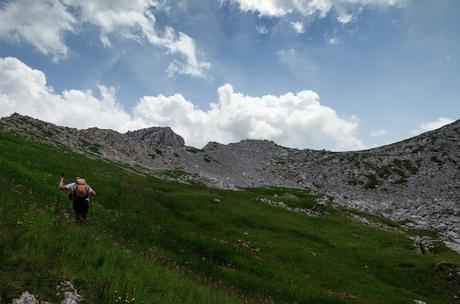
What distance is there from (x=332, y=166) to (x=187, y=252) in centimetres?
11863

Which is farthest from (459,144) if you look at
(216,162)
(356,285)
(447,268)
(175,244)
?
(175,244)

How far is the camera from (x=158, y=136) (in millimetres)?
175625

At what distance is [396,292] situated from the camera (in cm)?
3105

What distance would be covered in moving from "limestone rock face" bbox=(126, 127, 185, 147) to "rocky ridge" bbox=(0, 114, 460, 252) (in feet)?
73.1

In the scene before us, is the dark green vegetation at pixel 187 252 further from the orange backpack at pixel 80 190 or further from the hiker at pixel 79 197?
the orange backpack at pixel 80 190

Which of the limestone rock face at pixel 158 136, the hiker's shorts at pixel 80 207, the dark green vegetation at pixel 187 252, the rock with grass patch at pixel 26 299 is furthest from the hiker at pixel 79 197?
the limestone rock face at pixel 158 136

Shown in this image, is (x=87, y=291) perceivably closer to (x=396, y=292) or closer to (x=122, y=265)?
(x=122, y=265)

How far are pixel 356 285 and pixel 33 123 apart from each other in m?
83.8

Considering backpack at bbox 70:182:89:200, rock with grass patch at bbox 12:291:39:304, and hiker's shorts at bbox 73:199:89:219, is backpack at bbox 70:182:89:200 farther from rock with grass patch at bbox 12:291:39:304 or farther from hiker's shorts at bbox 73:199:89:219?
rock with grass patch at bbox 12:291:39:304

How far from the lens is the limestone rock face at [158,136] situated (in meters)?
174

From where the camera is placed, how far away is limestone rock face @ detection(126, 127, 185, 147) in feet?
572

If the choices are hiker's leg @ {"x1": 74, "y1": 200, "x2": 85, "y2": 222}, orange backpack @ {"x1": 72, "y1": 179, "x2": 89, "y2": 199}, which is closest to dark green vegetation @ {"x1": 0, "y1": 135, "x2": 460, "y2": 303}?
hiker's leg @ {"x1": 74, "y1": 200, "x2": 85, "y2": 222}

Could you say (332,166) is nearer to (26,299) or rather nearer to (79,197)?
(79,197)

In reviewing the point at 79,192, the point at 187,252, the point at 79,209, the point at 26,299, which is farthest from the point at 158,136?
the point at 26,299
